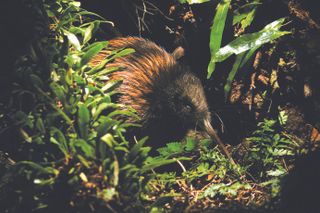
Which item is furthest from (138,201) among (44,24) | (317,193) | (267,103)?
(267,103)

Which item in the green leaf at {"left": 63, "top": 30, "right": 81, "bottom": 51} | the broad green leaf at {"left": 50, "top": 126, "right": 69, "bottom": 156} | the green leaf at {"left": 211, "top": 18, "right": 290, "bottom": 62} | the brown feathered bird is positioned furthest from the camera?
the brown feathered bird

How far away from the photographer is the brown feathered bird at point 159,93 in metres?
4.46

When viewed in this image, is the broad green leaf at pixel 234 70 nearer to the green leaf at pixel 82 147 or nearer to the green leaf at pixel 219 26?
the green leaf at pixel 219 26

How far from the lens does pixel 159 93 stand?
15.1 ft

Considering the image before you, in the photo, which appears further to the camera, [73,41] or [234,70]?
[234,70]

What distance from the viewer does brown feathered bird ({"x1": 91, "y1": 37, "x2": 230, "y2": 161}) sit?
4.46m

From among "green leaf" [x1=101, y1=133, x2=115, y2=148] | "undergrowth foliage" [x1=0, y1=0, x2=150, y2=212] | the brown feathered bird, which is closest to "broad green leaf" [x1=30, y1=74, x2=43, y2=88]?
"undergrowth foliage" [x1=0, y1=0, x2=150, y2=212]

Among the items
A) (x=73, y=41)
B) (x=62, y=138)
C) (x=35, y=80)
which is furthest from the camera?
(x=73, y=41)

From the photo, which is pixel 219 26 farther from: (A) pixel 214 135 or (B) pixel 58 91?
(B) pixel 58 91

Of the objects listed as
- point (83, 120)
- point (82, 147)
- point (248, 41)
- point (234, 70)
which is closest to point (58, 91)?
point (83, 120)

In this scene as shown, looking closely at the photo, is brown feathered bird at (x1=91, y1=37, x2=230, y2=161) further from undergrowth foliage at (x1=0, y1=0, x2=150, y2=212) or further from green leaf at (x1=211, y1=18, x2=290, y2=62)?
undergrowth foliage at (x1=0, y1=0, x2=150, y2=212)

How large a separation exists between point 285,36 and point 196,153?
1563mm

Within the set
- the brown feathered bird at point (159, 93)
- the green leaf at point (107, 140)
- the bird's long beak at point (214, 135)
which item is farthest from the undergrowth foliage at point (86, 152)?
the brown feathered bird at point (159, 93)

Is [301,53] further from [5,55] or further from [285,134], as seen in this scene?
[5,55]
